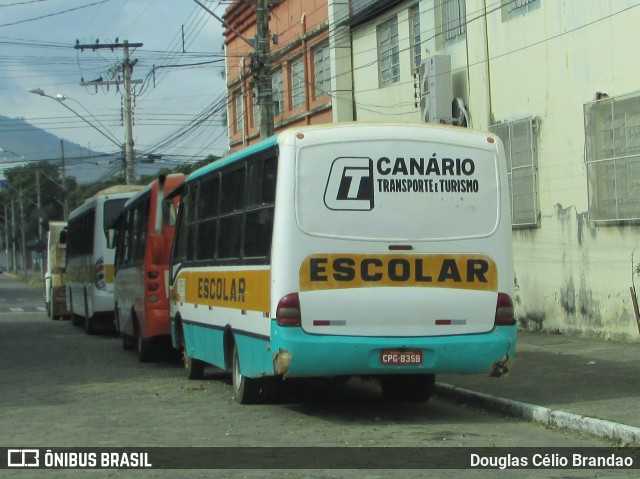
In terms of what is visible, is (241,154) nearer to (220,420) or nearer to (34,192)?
(220,420)

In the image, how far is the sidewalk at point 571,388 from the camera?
33.1ft

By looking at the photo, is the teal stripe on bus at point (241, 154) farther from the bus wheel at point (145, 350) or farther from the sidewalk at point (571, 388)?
the bus wheel at point (145, 350)

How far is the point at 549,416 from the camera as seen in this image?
10469 millimetres

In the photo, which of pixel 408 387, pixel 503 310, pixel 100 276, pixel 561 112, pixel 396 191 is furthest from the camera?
pixel 100 276

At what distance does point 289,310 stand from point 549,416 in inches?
101

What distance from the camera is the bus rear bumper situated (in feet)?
34.3

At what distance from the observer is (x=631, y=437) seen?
9.23 m

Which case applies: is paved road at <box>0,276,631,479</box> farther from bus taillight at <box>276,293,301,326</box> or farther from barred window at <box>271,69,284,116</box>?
barred window at <box>271,69,284,116</box>

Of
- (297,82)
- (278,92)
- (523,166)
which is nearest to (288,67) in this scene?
(297,82)

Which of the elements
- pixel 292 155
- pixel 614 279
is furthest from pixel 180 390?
pixel 614 279

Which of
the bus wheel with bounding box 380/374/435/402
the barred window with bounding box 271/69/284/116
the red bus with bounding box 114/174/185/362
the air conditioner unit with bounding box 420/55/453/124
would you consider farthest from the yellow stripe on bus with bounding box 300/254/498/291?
the barred window with bounding box 271/69/284/116

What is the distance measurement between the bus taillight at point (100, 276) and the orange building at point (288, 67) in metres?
5.78

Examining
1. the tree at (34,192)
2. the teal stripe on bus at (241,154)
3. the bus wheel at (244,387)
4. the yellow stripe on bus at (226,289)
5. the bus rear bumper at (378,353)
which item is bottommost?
the bus wheel at (244,387)

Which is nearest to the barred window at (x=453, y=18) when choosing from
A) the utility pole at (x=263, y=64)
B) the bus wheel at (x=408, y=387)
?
the utility pole at (x=263, y=64)
